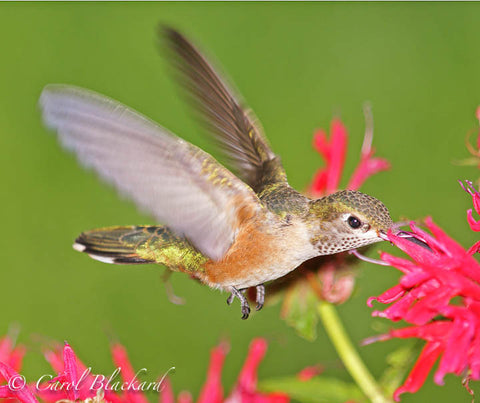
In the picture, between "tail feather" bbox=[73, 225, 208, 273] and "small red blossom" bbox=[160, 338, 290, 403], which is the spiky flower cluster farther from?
"tail feather" bbox=[73, 225, 208, 273]

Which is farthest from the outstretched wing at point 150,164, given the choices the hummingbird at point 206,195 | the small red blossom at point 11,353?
the small red blossom at point 11,353

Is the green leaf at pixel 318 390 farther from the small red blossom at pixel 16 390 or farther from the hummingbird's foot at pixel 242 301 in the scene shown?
the small red blossom at pixel 16 390

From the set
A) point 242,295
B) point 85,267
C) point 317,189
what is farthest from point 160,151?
point 85,267

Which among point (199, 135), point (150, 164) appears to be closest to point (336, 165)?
point (150, 164)

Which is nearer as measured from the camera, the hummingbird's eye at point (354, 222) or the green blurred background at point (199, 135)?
the hummingbird's eye at point (354, 222)

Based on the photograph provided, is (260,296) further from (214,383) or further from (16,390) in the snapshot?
(16,390)

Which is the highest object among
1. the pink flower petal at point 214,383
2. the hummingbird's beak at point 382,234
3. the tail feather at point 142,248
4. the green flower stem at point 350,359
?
the hummingbird's beak at point 382,234

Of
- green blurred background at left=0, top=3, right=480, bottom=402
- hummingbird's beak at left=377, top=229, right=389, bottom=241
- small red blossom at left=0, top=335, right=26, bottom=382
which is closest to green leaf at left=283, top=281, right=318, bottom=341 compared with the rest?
hummingbird's beak at left=377, top=229, right=389, bottom=241
